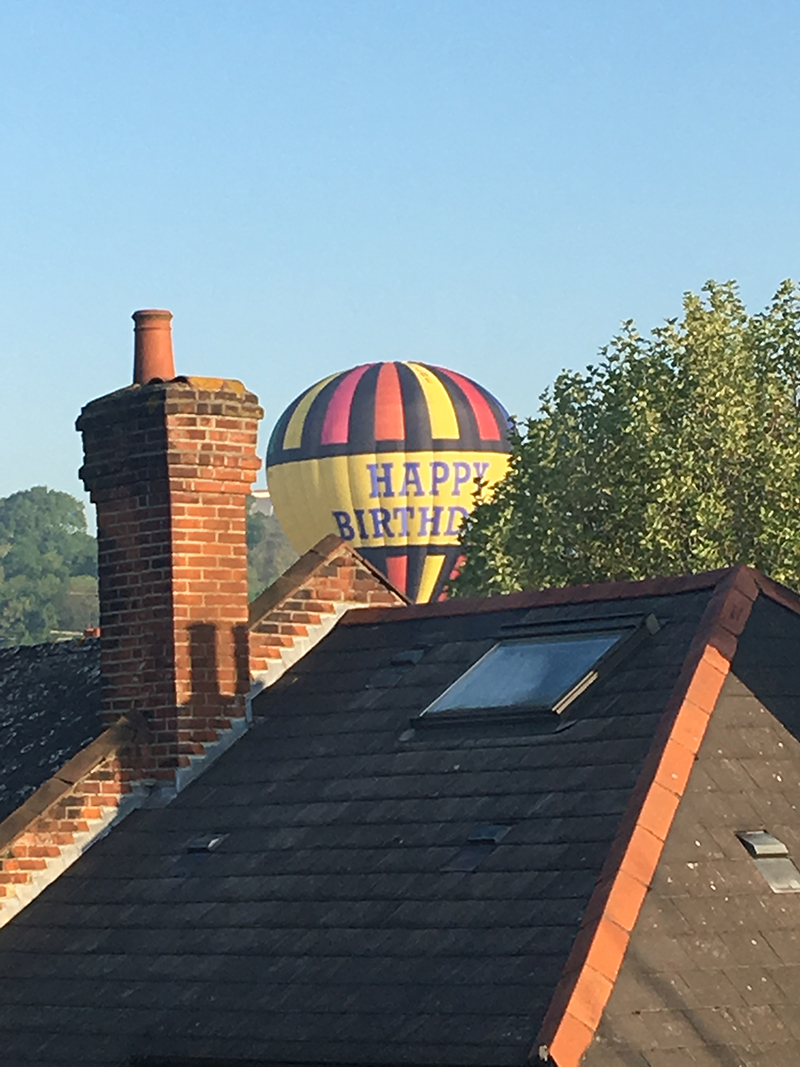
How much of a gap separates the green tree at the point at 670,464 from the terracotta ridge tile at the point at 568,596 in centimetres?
2237

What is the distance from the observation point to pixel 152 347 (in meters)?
17.9

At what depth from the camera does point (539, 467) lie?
43656 millimetres

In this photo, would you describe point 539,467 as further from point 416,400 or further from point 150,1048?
point 150,1048

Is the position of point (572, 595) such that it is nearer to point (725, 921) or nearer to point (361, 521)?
point (725, 921)

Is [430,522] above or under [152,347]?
above

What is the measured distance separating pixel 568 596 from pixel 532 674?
1.23m

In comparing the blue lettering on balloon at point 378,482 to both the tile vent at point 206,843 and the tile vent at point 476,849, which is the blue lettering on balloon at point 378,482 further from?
the tile vent at point 476,849

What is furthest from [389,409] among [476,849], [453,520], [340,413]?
[476,849]

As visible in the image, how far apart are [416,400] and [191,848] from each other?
4706cm

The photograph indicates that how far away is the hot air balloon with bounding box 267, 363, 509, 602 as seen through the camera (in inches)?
2351

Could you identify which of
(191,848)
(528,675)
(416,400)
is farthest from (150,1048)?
(416,400)

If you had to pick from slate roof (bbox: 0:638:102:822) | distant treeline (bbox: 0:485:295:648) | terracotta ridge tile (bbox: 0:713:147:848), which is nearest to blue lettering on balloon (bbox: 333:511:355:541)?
slate roof (bbox: 0:638:102:822)

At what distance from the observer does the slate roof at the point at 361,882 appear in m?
11.8

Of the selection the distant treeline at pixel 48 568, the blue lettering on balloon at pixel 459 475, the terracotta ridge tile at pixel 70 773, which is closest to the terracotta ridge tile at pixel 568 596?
the terracotta ridge tile at pixel 70 773
